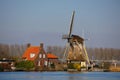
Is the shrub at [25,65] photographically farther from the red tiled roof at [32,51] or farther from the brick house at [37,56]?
the red tiled roof at [32,51]

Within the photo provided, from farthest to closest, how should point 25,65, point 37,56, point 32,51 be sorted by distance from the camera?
point 32,51 → point 37,56 → point 25,65

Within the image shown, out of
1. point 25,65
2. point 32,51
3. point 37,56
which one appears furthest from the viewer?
point 32,51

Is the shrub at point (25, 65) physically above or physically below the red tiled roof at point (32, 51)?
below

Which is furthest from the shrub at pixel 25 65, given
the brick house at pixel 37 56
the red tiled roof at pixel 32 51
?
the red tiled roof at pixel 32 51

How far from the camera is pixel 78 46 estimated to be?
6069 centimetres

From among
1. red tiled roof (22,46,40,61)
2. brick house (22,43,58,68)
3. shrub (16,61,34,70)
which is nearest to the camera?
shrub (16,61,34,70)

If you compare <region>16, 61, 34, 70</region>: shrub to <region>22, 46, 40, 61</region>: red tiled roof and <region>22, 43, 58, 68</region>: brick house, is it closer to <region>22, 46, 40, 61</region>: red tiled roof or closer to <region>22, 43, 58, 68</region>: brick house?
<region>22, 43, 58, 68</region>: brick house

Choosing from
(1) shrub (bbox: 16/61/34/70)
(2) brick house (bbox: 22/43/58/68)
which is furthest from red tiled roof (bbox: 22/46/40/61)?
(1) shrub (bbox: 16/61/34/70)

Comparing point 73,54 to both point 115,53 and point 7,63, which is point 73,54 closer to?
point 7,63

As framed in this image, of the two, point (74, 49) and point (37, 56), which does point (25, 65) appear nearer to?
point (37, 56)

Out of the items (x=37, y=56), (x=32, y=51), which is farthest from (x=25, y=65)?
(x=32, y=51)

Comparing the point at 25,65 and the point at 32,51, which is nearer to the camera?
the point at 25,65

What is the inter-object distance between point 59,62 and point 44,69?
5141 mm

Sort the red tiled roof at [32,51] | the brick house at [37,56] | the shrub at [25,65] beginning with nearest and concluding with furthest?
the shrub at [25,65] → the brick house at [37,56] → the red tiled roof at [32,51]
